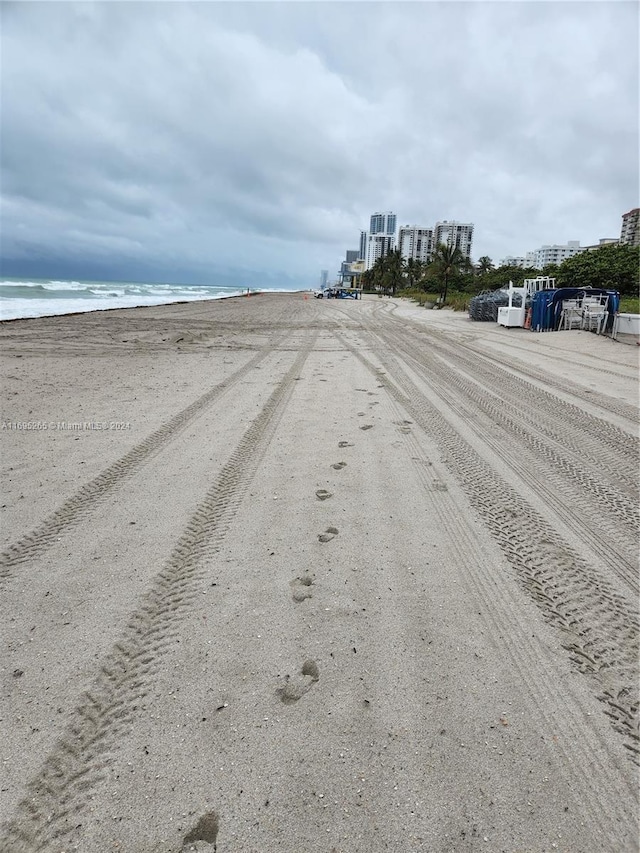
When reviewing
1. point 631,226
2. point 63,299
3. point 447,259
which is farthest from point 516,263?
point 63,299

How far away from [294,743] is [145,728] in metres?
0.55

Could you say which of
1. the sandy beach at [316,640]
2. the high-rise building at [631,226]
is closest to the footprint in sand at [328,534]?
the sandy beach at [316,640]

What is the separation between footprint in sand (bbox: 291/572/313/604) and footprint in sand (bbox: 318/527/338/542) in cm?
36

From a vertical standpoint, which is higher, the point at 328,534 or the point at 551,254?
the point at 551,254

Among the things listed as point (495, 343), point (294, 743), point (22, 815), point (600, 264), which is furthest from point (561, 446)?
point (600, 264)

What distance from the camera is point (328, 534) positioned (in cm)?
292

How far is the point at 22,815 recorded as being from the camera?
1.40m

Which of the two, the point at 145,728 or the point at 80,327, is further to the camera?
the point at 80,327

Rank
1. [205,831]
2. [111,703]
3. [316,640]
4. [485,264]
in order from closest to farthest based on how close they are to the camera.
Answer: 1. [205,831]
2. [111,703]
3. [316,640]
4. [485,264]

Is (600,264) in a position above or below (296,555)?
above

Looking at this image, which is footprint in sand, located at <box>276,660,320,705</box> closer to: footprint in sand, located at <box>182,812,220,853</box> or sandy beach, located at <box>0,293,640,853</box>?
sandy beach, located at <box>0,293,640,853</box>

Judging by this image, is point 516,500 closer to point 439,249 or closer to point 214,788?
point 214,788

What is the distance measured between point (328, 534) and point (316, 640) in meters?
0.89

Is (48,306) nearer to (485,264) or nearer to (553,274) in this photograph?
(553,274)
